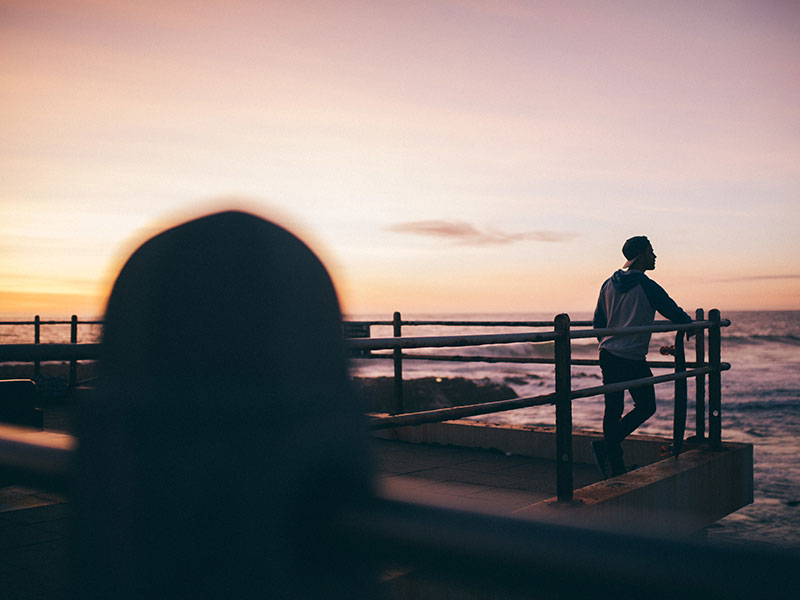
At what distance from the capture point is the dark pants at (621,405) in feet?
18.5

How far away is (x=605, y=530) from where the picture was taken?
351 millimetres

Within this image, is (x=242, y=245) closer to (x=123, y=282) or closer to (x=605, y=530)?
(x=123, y=282)

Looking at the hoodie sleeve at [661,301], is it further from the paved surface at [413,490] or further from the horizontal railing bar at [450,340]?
the horizontal railing bar at [450,340]

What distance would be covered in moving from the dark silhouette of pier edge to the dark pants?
5450mm

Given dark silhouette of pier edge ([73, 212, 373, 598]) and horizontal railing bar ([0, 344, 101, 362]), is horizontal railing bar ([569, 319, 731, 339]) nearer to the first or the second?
horizontal railing bar ([0, 344, 101, 362])

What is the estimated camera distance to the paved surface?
3.51m

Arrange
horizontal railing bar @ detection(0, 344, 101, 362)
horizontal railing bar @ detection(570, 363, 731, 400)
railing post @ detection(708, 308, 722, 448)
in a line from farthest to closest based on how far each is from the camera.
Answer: railing post @ detection(708, 308, 722, 448)
horizontal railing bar @ detection(570, 363, 731, 400)
horizontal railing bar @ detection(0, 344, 101, 362)

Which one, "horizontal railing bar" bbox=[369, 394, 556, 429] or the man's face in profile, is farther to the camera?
the man's face in profile

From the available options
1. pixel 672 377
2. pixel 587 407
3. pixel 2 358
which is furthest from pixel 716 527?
pixel 587 407

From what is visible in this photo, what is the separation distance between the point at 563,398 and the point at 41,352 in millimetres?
3089

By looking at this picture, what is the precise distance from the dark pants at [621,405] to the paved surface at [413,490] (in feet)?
1.87

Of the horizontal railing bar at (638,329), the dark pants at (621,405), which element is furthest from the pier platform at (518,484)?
the horizontal railing bar at (638,329)

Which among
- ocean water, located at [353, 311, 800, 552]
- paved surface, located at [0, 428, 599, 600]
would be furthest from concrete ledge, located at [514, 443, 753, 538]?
paved surface, located at [0, 428, 599, 600]

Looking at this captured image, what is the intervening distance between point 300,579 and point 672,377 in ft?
17.8
